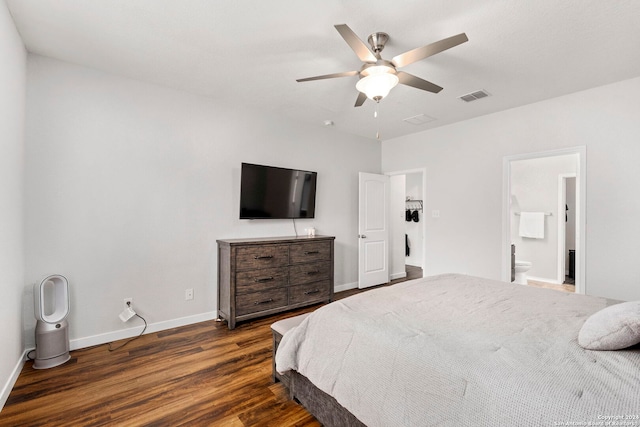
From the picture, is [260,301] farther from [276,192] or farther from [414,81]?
[414,81]

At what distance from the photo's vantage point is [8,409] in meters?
1.86

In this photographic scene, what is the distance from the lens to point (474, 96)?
336 centimetres

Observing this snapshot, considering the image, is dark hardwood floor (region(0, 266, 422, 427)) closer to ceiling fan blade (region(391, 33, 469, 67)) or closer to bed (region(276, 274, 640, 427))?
bed (region(276, 274, 640, 427))

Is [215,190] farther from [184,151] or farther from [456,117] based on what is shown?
[456,117]

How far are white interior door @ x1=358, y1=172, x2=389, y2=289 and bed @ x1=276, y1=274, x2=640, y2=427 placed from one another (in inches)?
107

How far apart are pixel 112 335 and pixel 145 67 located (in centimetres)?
258

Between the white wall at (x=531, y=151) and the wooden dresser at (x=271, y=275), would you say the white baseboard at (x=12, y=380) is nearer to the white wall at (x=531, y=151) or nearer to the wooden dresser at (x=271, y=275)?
the wooden dresser at (x=271, y=275)

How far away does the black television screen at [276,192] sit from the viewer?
3.65 m

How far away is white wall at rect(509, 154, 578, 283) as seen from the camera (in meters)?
5.12

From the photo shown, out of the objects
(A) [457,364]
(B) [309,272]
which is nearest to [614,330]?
(A) [457,364]

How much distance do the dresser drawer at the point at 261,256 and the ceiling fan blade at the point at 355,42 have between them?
2230 millimetres

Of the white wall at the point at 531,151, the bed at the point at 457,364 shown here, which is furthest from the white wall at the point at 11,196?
the white wall at the point at 531,151

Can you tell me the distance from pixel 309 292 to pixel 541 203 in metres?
4.57

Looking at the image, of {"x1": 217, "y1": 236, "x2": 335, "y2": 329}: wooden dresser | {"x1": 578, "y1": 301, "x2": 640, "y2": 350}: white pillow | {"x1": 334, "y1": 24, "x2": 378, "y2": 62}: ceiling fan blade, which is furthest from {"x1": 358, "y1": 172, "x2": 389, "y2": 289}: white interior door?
{"x1": 578, "y1": 301, "x2": 640, "y2": 350}: white pillow
